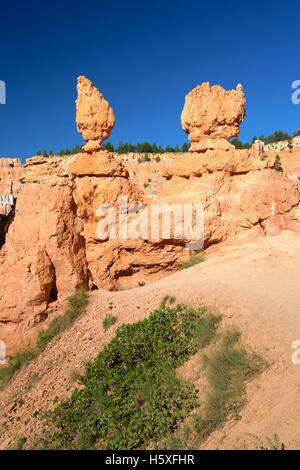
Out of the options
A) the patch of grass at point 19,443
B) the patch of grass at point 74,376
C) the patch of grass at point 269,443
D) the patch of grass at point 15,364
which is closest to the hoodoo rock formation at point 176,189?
the patch of grass at point 15,364

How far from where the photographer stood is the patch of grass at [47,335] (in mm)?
5031

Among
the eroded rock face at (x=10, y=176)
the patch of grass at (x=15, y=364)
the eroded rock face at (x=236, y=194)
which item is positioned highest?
the eroded rock face at (x=10, y=176)

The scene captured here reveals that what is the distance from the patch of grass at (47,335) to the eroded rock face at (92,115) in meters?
4.74

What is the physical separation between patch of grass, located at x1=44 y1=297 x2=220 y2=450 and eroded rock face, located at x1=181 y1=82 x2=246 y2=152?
6088 mm

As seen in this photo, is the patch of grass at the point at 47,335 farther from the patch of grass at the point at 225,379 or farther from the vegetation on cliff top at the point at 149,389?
the patch of grass at the point at 225,379

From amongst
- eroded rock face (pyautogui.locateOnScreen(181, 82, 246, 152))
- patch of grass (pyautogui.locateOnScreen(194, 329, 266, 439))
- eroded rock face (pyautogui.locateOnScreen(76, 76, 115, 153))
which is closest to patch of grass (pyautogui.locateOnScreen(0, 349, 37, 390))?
patch of grass (pyautogui.locateOnScreen(194, 329, 266, 439))

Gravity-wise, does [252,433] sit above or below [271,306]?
below

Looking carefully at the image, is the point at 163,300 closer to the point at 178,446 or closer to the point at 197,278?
the point at 197,278

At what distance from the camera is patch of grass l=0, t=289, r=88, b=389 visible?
503cm

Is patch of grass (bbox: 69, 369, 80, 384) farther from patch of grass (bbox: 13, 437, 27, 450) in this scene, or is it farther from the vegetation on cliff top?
patch of grass (bbox: 13, 437, 27, 450)

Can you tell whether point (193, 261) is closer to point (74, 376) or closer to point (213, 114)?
point (74, 376)

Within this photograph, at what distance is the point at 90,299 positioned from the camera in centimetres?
600

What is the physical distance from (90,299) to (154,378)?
2449 millimetres
